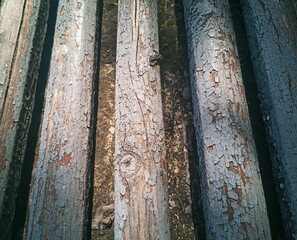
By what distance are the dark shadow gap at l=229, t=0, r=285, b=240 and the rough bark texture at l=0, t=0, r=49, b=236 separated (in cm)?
169

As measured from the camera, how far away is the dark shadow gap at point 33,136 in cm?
126

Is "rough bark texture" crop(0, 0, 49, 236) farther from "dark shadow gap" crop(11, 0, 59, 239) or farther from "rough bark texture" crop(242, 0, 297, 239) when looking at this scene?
"rough bark texture" crop(242, 0, 297, 239)

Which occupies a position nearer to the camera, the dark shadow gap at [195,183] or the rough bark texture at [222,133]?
the rough bark texture at [222,133]

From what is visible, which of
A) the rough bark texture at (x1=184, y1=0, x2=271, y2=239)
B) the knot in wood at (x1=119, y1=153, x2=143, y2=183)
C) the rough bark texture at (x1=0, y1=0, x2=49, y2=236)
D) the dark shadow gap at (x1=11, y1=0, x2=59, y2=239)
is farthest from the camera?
the dark shadow gap at (x1=11, y1=0, x2=59, y2=239)

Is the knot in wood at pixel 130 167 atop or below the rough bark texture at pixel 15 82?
below

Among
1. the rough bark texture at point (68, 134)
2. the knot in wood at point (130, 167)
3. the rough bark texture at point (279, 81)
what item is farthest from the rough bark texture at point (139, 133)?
the rough bark texture at point (279, 81)

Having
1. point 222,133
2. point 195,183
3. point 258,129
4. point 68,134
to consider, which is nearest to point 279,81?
point 258,129

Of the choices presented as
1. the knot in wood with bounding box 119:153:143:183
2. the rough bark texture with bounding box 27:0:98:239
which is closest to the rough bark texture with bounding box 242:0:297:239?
the knot in wood with bounding box 119:153:143:183

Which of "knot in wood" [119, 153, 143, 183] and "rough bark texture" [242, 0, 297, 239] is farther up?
"rough bark texture" [242, 0, 297, 239]

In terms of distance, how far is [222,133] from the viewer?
101 cm

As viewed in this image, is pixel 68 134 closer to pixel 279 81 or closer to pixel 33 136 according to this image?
pixel 33 136

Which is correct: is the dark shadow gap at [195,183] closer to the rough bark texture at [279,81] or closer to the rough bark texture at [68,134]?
the rough bark texture at [279,81]

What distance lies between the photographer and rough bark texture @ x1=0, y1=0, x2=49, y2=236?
115 centimetres

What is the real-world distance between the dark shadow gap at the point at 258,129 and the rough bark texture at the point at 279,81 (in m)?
0.13
